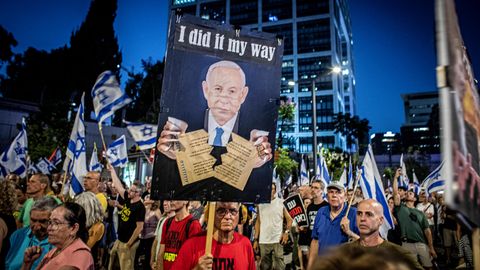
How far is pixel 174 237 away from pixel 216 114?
2.36 metres

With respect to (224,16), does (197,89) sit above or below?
below

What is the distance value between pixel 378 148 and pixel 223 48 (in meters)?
137

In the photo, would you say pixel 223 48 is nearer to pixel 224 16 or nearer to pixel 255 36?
pixel 255 36

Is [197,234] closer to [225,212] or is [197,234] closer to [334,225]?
[225,212]

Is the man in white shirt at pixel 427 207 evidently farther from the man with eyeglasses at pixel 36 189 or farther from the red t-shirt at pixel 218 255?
the man with eyeglasses at pixel 36 189

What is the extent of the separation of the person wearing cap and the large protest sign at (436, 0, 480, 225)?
11.8 feet

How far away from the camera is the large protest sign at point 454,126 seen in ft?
3.62

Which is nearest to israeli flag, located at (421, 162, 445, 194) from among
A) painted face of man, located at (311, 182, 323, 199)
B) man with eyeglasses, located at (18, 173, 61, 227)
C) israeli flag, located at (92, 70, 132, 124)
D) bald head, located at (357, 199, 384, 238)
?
painted face of man, located at (311, 182, 323, 199)

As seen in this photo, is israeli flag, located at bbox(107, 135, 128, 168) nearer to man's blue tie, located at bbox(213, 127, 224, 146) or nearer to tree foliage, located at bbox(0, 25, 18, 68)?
man's blue tie, located at bbox(213, 127, 224, 146)

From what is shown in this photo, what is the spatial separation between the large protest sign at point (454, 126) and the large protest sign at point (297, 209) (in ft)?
19.3

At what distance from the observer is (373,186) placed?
234 inches

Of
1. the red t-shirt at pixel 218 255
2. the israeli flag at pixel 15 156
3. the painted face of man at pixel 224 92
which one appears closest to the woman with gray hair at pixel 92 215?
the red t-shirt at pixel 218 255

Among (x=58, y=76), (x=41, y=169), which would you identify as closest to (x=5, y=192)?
(x=41, y=169)

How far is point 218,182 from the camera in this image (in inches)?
116
